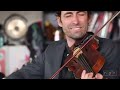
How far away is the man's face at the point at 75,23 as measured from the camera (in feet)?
3.83

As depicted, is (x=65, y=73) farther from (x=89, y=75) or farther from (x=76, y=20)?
(x=76, y=20)

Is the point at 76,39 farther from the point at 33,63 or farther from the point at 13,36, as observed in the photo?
the point at 13,36

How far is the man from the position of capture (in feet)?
3.79

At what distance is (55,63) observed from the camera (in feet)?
3.87

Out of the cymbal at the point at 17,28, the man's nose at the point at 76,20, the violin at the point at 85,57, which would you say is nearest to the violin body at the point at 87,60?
the violin at the point at 85,57

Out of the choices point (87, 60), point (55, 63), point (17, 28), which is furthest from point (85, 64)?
point (17, 28)

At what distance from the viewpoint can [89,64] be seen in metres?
1.18

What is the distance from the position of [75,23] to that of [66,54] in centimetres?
14

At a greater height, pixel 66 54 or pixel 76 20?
pixel 76 20

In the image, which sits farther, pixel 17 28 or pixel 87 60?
pixel 17 28

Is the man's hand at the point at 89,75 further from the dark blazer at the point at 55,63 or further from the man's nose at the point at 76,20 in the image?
the man's nose at the point at 76,20

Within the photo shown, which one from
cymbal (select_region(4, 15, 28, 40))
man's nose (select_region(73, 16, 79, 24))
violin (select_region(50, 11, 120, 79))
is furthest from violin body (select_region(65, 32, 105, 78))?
cymbal (select_region(4, 15, 28, 40))

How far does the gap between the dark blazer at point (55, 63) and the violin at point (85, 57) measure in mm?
21
